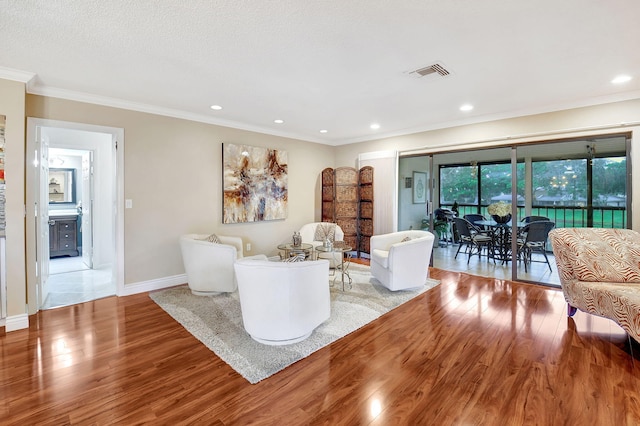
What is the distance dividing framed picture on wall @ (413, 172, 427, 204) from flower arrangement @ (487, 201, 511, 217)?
43.1 inches

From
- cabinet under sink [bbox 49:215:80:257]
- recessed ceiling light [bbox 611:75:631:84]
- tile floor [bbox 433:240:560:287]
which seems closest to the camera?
recessed ceiling light [bbox 611:75:631:84]

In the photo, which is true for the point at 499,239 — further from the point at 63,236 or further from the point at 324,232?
the point at 63,236

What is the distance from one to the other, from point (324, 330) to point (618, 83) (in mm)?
4124

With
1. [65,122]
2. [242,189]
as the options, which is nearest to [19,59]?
[65,122]

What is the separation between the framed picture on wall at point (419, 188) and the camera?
557cm

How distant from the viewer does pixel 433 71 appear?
9.63 feet

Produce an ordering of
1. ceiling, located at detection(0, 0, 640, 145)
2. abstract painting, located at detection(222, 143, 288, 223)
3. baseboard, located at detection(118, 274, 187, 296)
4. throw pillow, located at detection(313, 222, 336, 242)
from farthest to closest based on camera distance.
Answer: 1. throw pillow, located at detection(313, 222, 336, 242)
2. abstract painting, located at detection(222, 143, 288, 223)
3. baseboard, located at detection(118, 274, 187, 296)
4. ceiling, located at detection(0, 0, 640, 145)

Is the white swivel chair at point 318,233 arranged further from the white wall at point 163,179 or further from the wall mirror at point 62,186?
the wall mirror at point 62,186

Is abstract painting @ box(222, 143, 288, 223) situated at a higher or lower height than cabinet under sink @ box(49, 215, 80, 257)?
higher

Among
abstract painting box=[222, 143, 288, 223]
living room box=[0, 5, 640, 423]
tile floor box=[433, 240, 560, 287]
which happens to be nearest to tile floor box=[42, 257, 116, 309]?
living room box=[0, 5, 640, 423]

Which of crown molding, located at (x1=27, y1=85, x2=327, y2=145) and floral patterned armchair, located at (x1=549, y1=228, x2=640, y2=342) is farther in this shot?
crown molding, located at (x1=27, y1=85, x2=327, y2=145)

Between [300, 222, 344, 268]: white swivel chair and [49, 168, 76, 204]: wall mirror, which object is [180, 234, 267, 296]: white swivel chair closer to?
[300, 222, 344, 268]: white swivel chair

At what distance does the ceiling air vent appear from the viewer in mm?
2836

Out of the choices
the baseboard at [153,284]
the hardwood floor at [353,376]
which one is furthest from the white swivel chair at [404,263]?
the baseboard at [153,284]
